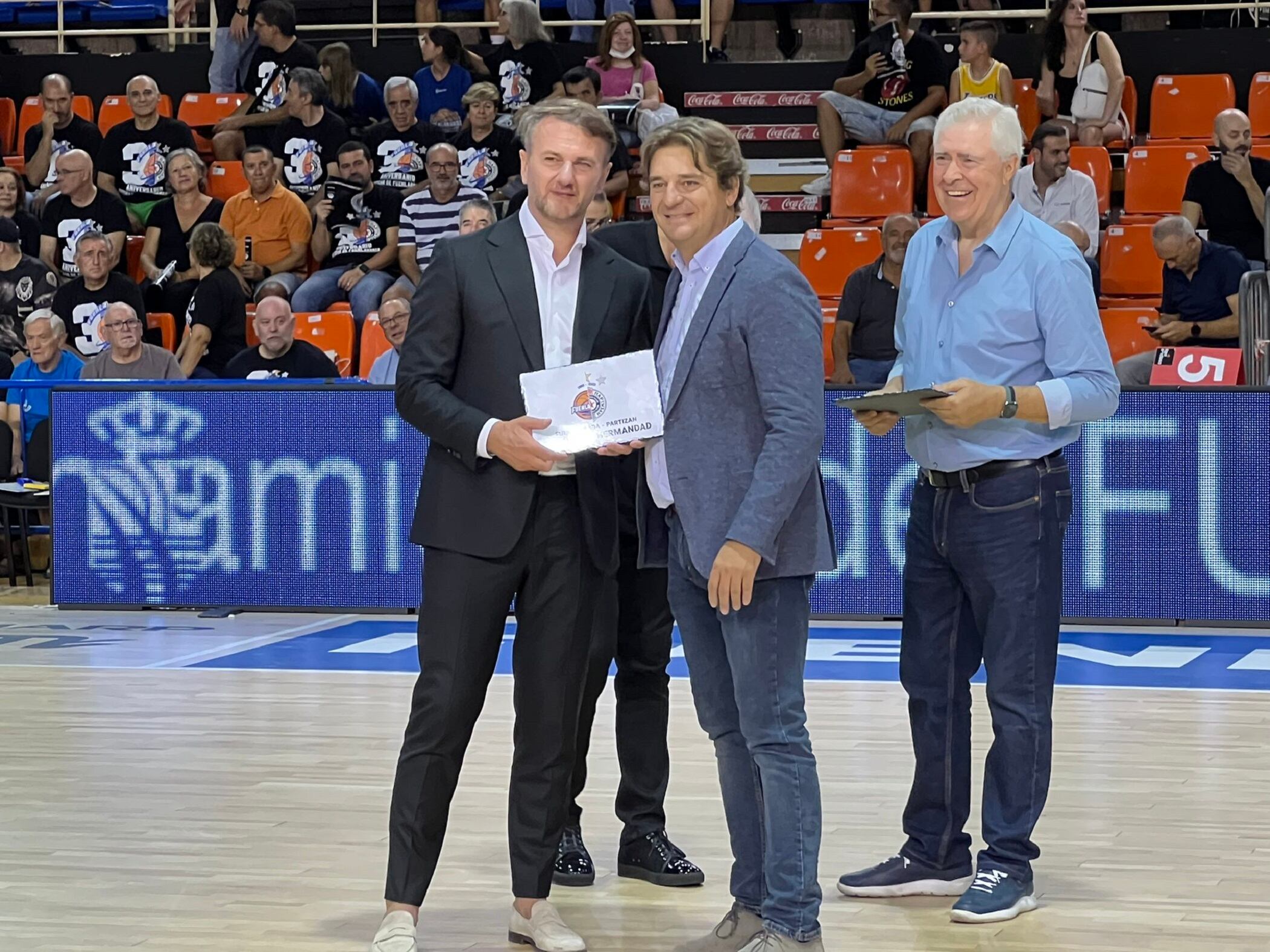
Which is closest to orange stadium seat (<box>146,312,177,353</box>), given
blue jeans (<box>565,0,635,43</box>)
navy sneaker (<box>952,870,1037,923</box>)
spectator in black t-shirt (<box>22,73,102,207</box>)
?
spectator in black t-shirt (<box>22,73,102,207</box>)

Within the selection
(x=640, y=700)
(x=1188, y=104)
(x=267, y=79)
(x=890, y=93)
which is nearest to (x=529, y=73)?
(x=267, y=79)

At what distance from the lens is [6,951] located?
12.0 feet

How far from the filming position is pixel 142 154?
43.9 ft

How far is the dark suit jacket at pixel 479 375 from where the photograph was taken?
361cm

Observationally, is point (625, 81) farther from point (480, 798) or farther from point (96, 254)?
point (480, 798)

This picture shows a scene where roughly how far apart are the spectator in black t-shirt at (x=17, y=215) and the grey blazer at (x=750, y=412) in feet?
34.5

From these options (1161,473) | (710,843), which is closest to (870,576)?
(1161,473)

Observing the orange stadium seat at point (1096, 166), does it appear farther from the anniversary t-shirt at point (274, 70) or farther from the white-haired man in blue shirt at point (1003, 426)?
the white-haired man in blue shirt at point (1003, 426)

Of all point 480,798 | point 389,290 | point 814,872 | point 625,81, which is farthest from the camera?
point 625,81

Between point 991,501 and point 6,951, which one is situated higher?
point 991,501

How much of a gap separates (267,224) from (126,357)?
251 centimetres

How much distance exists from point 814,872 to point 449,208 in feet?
28.7

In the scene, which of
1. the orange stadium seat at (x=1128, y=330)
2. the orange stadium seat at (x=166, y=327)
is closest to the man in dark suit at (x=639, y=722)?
the orange stadium seat at (x=1128, y=330)

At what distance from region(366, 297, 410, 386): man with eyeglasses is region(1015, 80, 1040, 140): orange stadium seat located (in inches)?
189
